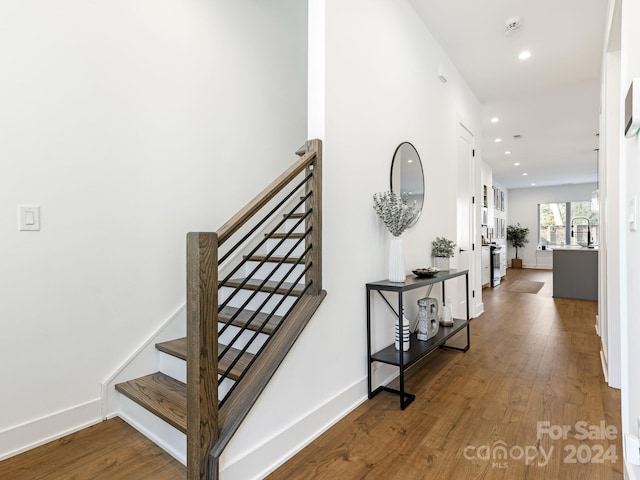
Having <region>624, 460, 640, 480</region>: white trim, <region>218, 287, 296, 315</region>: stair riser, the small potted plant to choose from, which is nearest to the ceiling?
the small potted plant

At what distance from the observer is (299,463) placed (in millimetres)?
1677

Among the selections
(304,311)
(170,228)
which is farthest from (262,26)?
(304,311)

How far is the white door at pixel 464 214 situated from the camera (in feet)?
13.5

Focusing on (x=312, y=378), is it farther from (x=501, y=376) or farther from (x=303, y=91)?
(x=303, y=91)

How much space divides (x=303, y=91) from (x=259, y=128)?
76 centimetres

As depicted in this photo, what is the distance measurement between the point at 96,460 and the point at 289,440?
90 centimetres

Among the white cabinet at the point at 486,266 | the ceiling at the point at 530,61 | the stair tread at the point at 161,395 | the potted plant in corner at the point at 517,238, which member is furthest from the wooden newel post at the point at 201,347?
the potted plant in corner at the point at 517,238

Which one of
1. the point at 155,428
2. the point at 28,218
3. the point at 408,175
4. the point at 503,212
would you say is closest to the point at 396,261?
the point at 408,175

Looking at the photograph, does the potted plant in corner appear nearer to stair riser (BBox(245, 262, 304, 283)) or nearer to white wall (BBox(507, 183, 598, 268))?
white wall (BBox(507, 183, 598, 268))

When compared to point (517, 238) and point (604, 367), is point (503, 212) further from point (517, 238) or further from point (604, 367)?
point (604, 367)

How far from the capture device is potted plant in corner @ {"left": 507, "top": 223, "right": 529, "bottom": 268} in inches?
490

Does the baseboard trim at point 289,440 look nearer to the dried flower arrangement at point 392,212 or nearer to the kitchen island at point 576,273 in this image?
the dried flower arrangement at point 392,212

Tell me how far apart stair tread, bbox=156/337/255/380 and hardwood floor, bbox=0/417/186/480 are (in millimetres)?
437

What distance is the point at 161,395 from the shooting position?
6.27 feet
